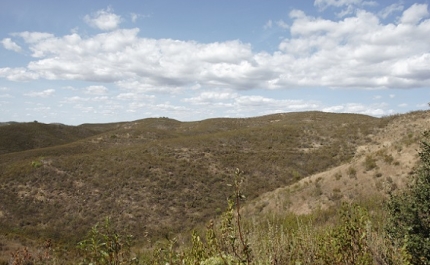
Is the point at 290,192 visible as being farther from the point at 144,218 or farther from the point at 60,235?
the point at 60,235

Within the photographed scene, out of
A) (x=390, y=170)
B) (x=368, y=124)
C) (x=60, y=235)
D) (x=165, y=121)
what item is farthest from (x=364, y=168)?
(x=165, y=121)

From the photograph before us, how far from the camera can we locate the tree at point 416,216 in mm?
6121

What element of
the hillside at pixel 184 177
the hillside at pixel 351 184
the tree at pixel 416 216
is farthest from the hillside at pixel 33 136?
the tree at pixel 416 216

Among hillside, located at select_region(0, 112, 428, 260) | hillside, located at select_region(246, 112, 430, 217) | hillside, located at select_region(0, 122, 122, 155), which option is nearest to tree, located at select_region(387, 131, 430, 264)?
hillside, located at select_region(246, 112, 430, 217)

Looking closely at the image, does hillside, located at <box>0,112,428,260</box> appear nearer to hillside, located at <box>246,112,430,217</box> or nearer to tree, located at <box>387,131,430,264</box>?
hillside, located at <box>246,112,430,217</box>

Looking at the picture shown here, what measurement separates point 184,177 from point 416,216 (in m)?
26.4

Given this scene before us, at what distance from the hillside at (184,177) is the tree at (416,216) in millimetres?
10330

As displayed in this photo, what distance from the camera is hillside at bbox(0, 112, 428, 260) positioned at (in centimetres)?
2181

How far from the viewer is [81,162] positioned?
35.7 m

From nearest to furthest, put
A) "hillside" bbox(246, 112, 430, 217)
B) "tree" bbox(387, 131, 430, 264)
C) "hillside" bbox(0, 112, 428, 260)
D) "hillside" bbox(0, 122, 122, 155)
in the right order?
"tree" bbox(387, 131, 430, 264), "hillside" bbox(246, 112, 430, 217), "hillside" bbox(0, 112, 428, 260), "hillside" bbox(0, 122, 122, 155)

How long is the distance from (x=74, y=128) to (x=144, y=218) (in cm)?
6645

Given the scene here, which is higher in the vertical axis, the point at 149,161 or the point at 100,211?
the point at 149,161

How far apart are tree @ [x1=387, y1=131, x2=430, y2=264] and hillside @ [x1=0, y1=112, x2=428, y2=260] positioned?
1033cm

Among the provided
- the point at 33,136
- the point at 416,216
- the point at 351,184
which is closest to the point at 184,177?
the point at 351,184
